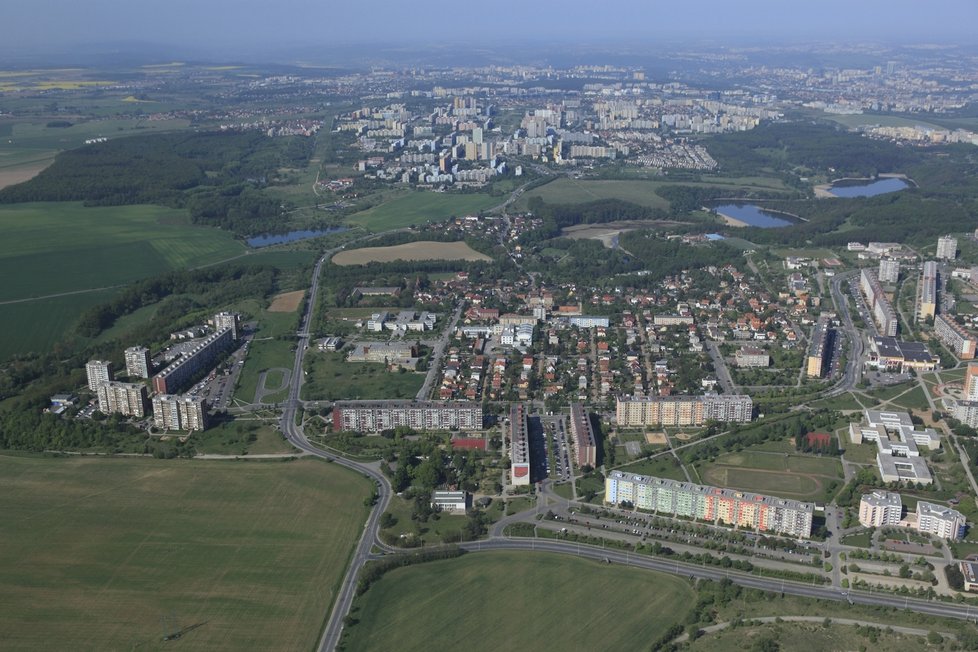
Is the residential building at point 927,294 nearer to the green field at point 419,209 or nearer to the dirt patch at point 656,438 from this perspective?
the dirt patch at point 656,438

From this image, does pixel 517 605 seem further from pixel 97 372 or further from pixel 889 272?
pixel 889 272

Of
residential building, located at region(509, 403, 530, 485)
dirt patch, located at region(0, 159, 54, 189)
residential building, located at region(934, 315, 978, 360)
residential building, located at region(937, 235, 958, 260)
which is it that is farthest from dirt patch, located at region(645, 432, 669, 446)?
dirt patch, located at region(0, 159, 54, 189)

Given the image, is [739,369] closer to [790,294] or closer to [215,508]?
[790,294]

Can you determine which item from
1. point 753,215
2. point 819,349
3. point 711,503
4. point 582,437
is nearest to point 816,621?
point 711,503

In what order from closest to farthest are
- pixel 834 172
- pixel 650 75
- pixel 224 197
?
pixel 224 197, pixel 834 172, pixel 650 75

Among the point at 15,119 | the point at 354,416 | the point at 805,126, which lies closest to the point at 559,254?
the point at 354,416

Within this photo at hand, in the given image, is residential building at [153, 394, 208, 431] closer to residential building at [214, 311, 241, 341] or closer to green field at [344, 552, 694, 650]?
residential building at [214, 311, 241, 341]

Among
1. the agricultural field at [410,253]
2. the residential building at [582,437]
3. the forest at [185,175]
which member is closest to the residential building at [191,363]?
the agricultural field at [410,253]
